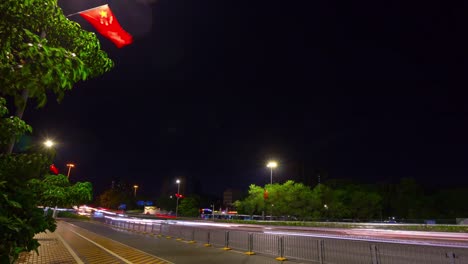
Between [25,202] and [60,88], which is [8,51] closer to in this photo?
[60,88]

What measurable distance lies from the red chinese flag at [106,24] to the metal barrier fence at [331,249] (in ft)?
33.5

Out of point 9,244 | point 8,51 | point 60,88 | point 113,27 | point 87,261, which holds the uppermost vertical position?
point 113,27

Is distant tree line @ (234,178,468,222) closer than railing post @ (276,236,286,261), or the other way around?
railing post @ (276,236,286,261)

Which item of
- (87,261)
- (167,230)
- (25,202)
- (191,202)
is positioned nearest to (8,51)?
(25,202)

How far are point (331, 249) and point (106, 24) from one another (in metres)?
12.9

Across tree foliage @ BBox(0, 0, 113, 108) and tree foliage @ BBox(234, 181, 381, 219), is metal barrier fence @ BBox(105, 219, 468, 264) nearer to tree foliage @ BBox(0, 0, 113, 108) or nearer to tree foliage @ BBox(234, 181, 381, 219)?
tree foliage @ BBox(0, 0, 113, 108)

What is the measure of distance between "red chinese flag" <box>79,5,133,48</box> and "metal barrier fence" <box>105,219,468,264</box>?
1021 cm

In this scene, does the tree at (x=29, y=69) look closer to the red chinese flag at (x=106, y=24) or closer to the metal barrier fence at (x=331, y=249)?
the red chinese flag at (x=106, y=24)

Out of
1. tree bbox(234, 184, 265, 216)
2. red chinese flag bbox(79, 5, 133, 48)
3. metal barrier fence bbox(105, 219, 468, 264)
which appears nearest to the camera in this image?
red chinese flag bbox(79, 5, 133, 48)

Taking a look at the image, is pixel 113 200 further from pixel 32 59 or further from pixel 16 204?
pixel 32 59

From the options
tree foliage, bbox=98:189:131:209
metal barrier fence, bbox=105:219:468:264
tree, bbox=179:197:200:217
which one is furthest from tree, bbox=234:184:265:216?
tree foliage, bbox=98:189:131:209

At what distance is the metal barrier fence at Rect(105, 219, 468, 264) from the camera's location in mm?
11008

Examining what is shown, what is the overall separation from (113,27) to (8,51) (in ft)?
9.44

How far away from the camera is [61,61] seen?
8.89 feet
